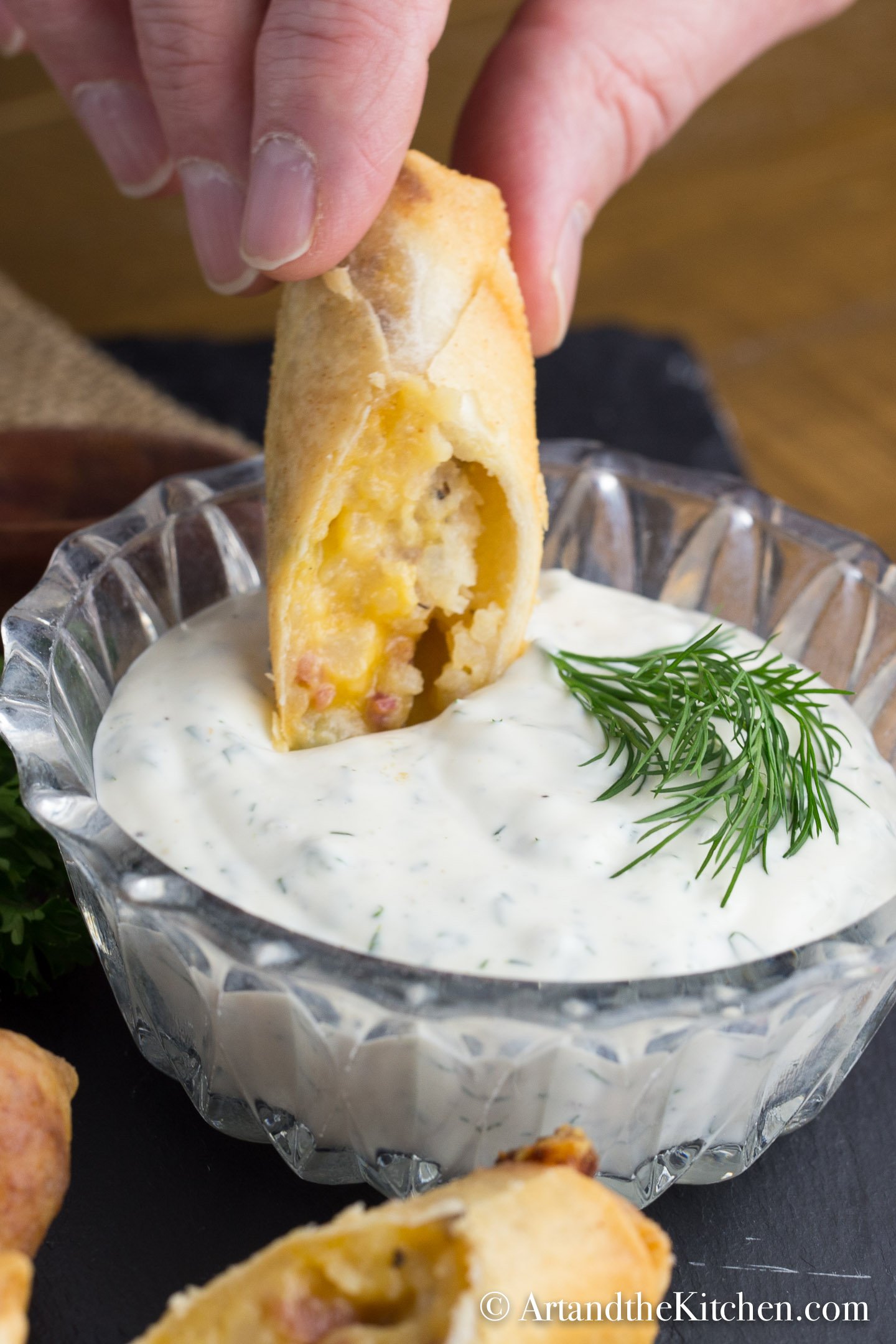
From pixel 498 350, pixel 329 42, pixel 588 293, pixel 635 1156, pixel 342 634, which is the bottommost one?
pixel 588 293

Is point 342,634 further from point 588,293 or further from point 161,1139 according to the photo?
point 588,293

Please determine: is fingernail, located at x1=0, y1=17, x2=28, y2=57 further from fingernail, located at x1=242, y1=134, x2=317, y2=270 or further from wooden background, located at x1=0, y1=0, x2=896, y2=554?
wooden background, located at x1=0, y1=0, x2=896, y2=554

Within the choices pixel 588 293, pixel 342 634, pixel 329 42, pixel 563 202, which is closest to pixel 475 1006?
pixel 342 634

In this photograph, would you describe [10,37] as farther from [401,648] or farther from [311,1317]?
[311,1317]

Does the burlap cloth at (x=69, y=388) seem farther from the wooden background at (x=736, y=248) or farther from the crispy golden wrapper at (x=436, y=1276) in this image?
the crispy golden wrapper at (x=436, y=1276)

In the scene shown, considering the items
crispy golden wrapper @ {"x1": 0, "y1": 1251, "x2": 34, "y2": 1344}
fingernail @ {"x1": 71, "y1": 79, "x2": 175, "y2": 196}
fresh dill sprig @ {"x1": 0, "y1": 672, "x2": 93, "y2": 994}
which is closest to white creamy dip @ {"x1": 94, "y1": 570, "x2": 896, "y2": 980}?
fresh dill sprig @ {"x1": 0, "y1": 672, "x2": 93, "y2": 994}

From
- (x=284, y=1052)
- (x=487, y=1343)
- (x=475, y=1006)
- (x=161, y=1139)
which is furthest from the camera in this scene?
(x=161, y=1139)

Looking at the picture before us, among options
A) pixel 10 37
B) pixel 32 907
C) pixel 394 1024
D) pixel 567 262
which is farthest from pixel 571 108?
pixel 394 1024
